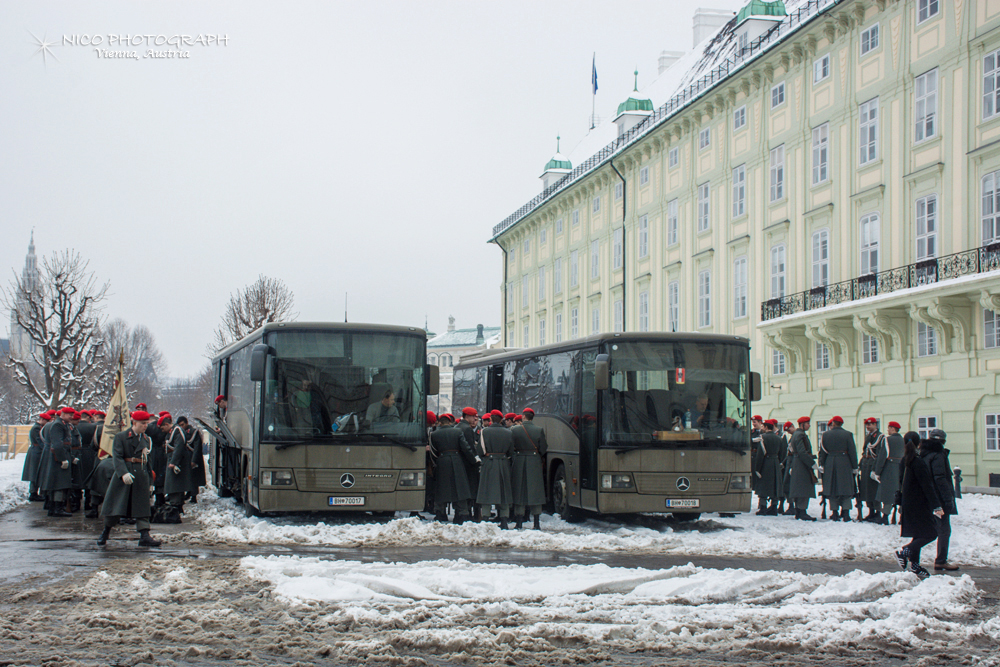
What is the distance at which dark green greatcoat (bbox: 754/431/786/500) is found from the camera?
19.5 metres

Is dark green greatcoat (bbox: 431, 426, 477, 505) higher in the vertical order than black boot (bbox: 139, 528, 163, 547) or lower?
higher

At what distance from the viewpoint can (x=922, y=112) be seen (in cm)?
2959

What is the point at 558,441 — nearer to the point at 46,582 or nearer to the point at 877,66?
the point at 46,582

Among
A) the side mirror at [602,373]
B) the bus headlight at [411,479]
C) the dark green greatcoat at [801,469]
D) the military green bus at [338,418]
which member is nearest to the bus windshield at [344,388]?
the military green bus at [338,418]

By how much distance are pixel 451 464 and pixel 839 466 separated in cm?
628

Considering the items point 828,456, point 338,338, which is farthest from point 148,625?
point 828,456

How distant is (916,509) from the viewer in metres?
12.2

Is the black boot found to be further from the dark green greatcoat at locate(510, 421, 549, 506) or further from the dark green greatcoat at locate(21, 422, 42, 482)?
the dark green greatcoat at locate(21, 422, 42, 482)

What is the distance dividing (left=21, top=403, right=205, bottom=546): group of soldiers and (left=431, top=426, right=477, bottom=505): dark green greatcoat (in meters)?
4.10

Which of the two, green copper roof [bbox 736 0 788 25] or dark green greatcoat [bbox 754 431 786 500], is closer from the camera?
dark green greatcoat [bbox 754 431 786 500]

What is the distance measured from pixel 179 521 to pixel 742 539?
8.65 meters

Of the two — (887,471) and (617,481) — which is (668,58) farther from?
(617,481)

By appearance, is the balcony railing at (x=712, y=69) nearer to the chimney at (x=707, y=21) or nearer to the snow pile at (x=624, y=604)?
the chimney at (x=707, y=21)

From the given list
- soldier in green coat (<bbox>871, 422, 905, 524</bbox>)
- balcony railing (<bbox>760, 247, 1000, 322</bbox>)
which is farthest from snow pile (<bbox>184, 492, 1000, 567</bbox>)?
balcony railing (<bbox>760, 247, 1000, 322</bbox>)
